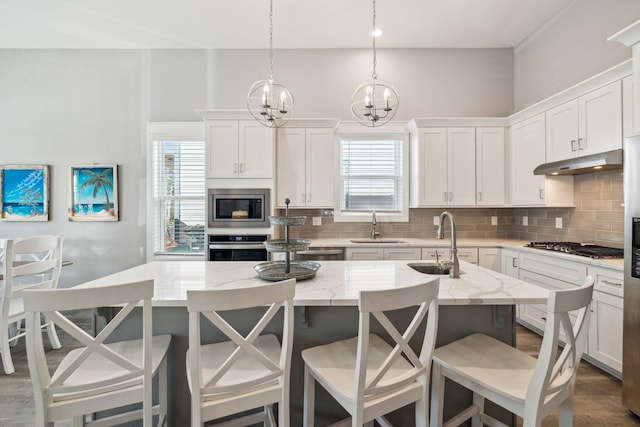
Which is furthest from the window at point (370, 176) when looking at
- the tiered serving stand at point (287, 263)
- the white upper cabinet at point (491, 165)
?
the tiered serving stand at point (287, 263)

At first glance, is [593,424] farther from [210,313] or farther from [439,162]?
[439,162]

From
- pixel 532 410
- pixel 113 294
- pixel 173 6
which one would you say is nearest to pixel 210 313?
pixel 113 294

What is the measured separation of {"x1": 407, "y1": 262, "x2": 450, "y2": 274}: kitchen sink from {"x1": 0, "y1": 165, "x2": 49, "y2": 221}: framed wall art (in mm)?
4723

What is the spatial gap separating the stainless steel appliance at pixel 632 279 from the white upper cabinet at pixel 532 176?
4.89 feet

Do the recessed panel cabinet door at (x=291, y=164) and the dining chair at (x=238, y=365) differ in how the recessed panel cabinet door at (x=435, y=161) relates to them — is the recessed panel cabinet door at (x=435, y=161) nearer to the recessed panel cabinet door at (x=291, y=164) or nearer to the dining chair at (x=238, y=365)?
the recessed panel cabinet door at (x=291, y=164)

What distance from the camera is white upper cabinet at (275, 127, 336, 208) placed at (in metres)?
3.85

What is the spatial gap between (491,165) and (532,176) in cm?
51

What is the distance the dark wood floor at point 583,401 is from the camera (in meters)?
1.94

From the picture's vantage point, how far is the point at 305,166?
12.7ft

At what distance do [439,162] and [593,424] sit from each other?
2.79 m

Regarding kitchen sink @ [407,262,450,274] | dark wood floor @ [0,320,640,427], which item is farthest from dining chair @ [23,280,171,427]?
kitchen sink @ [407,262,450,274]

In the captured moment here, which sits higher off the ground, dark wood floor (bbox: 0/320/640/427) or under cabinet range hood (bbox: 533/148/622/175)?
under cabinet range hood (bbox: 533/148/622/175)

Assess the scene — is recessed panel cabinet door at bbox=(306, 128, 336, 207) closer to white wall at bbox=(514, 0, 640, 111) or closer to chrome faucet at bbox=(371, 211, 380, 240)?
chrome faucet at bbox=(371, 211, 380, 240)

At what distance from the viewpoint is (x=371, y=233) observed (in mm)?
4215
